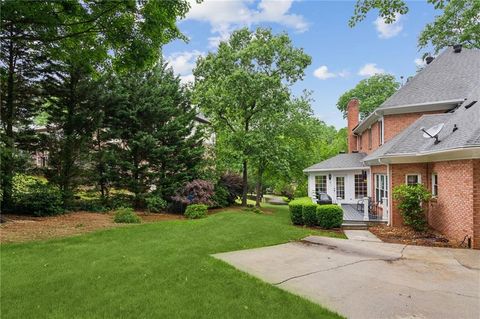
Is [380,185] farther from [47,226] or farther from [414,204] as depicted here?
[47,226]

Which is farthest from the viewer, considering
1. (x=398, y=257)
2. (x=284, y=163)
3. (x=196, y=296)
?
(x=284, y=163)

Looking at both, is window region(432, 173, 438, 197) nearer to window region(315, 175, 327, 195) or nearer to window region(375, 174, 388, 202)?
window region(375, 174, 388, 202)

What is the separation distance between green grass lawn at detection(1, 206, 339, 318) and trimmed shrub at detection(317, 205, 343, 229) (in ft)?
15.0

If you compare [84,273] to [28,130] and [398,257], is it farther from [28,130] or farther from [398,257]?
[28,130]

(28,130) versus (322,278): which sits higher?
(28,130)

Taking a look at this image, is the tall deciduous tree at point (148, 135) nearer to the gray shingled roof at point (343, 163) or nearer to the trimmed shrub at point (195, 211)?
the trimmed shrub at point (195, 211)

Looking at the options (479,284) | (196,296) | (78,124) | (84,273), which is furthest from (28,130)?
(479,284)

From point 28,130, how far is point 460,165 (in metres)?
17.4

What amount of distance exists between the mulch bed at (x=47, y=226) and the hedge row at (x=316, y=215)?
7.45 m

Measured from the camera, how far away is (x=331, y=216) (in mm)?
11945

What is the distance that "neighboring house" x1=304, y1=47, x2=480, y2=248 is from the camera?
8867mm

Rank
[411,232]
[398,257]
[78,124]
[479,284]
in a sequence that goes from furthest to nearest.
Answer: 1. [78,124]
2. [411,232]
3. [398,257]
4. [479,284]

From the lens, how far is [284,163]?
2112 centimetres

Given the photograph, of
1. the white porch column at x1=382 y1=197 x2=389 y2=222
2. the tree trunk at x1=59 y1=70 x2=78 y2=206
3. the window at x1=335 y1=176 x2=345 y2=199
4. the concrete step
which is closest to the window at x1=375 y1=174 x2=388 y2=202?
the white porch column at x1=382 y1=197 x2=389 y2=222
